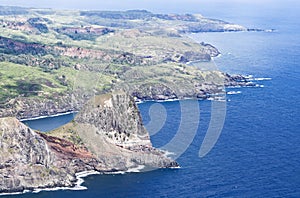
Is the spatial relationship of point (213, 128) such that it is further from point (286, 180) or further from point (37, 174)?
point (37, 174)

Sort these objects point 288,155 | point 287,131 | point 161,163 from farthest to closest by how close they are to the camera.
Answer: point 287,131
point 288,155
point 161,163

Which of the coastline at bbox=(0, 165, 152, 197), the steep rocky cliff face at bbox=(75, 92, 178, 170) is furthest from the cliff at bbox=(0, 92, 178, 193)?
the coastline at bbox=(0, 165, 152, 197)

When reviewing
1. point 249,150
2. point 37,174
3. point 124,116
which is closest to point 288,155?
point 249,150

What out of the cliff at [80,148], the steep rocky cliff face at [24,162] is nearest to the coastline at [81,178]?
the cliff at [80,148]

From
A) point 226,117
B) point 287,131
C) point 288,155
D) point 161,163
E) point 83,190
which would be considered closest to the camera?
point 83,190

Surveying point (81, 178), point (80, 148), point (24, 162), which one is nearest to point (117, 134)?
point (80, 148)

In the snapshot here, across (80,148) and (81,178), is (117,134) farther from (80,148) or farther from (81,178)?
(81,178)

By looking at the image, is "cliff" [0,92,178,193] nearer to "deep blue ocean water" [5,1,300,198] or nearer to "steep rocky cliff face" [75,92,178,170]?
"steep rocky cliff face" [75,92,178,170]

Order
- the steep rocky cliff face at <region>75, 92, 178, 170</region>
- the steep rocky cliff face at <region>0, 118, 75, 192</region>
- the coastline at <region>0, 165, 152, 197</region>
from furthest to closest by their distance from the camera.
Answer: the steep rocky cliff face at <region>75, 92, 178, 170</region>, the steep rocky cliff face at <region>0, 118, 75, 192</region>, the coastline at <region>0, 165, 152, 197</region>

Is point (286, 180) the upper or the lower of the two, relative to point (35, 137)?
lower
